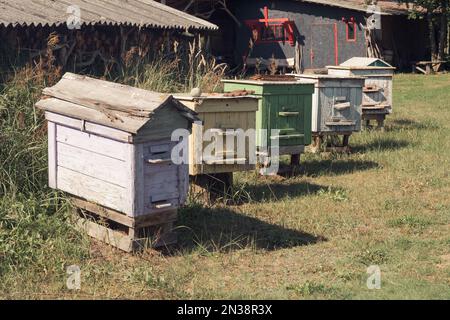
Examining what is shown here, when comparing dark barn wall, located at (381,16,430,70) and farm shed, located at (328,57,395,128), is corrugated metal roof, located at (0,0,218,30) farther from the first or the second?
dark barn wall, located at (381,16,430,70)

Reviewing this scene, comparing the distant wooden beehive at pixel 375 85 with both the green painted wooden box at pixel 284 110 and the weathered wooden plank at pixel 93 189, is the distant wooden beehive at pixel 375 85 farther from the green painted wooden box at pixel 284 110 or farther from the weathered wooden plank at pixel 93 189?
the weathered wooden plank at pixel 93 189

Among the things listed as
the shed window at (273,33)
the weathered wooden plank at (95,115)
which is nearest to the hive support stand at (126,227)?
the weathered wooden plank at (95,115)

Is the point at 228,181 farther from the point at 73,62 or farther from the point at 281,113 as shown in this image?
the point at 73,62

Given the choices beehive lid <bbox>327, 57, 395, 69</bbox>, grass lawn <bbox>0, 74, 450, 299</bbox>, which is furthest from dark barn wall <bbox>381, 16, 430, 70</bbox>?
grass lawn <bbox>0, 74, 450, 299</bbox>

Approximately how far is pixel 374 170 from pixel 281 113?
2059 millimetres

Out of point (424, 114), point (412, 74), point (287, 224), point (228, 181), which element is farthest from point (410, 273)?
point (412, 74)

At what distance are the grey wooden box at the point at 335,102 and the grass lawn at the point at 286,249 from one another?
120 cm

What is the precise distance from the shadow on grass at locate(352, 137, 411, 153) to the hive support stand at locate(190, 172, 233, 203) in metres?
4.67

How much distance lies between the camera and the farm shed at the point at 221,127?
30.8 feet

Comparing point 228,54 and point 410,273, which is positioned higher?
point 228,54
